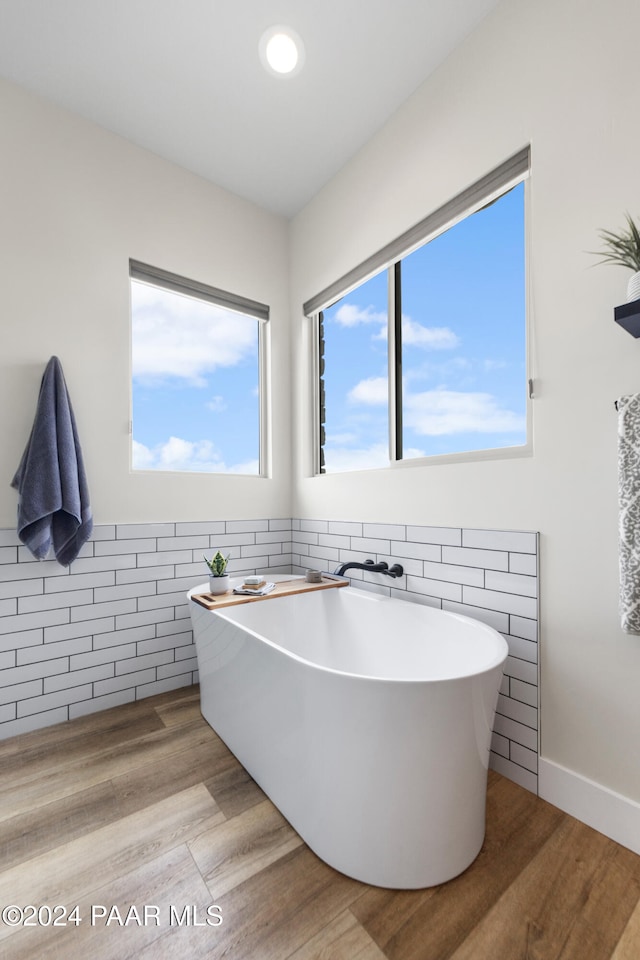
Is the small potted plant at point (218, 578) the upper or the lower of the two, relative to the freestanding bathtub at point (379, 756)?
upper

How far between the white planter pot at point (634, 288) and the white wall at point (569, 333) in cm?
14

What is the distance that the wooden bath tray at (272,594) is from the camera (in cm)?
199

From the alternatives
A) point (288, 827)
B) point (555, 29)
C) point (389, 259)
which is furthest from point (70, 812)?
point (555, 29)

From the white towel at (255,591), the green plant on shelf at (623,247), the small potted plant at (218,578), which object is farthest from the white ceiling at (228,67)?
the white towel at (255,591)

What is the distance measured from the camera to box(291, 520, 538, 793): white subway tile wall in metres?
1.60

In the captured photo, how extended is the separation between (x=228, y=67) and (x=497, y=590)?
2584mm

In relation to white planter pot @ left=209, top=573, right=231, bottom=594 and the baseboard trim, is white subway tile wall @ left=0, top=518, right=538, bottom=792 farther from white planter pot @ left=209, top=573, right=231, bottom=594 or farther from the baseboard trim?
white planter pot @ left=209, top=573, right=231, bottom=594

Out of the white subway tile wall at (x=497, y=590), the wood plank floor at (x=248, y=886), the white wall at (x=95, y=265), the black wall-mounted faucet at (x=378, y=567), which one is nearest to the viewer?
the wood plank floor at (x=248, y=886)

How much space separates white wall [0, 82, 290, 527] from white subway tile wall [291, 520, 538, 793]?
118 centimetres

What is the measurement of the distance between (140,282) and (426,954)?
2.92m

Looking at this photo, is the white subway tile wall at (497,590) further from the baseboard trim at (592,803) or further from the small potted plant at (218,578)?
the small potted plant at (218,578)

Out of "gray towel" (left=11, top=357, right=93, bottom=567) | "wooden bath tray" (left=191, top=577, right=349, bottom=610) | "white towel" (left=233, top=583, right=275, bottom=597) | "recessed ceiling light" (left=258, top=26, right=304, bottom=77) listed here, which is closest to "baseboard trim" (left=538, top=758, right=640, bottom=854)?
"wooden bath tray" (left=191, top=577, right=349, bottom=610)

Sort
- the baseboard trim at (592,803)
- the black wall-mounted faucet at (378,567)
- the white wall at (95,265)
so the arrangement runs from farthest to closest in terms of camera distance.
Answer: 1. the black wall-mounted faucet at (378,567)
2. the white wall at (95,265)
3. the baseboard trim at (592,803)

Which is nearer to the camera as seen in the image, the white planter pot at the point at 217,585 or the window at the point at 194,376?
the white planter pot at the point at 217,585
